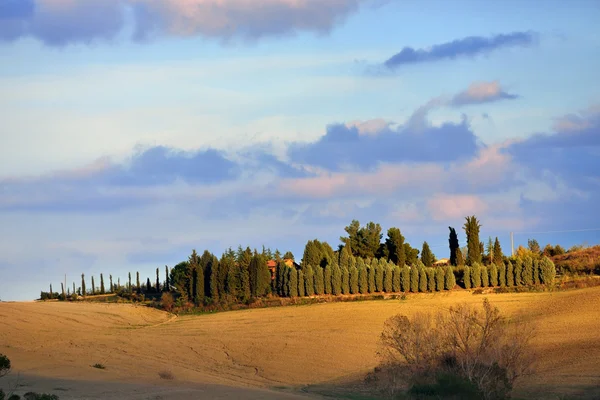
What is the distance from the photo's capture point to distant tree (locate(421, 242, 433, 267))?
259ft

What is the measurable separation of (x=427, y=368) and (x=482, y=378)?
2969 mm

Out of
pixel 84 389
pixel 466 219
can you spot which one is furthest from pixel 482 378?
pixel 466 219

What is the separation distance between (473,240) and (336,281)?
13566 millimetres

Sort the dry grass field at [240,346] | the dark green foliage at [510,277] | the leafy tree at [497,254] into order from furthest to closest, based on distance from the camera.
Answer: the leafy tree at [497,254]
the dark green foliage at [510,277]
the dry grass field at [240,346]

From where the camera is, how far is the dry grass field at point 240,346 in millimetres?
33438

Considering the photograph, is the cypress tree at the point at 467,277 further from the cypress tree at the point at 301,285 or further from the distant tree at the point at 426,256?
the cypress tree at the point at 301,285

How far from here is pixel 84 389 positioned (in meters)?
29.8

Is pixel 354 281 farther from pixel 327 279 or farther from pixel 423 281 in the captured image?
pixel 423 281

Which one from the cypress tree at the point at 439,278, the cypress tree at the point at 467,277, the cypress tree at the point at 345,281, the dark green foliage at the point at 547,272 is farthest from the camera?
the cypress tree at the point at 345,281

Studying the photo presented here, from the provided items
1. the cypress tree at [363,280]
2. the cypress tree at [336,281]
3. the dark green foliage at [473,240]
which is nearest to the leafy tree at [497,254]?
the dark green foliage at [473,240]

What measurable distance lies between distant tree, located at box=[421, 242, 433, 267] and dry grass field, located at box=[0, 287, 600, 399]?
10.3 meters

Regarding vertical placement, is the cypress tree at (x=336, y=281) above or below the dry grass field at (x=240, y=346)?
above

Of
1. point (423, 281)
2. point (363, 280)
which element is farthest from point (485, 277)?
point (363, 280)

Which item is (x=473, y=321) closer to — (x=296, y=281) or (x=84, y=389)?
(x=84, y=389)
